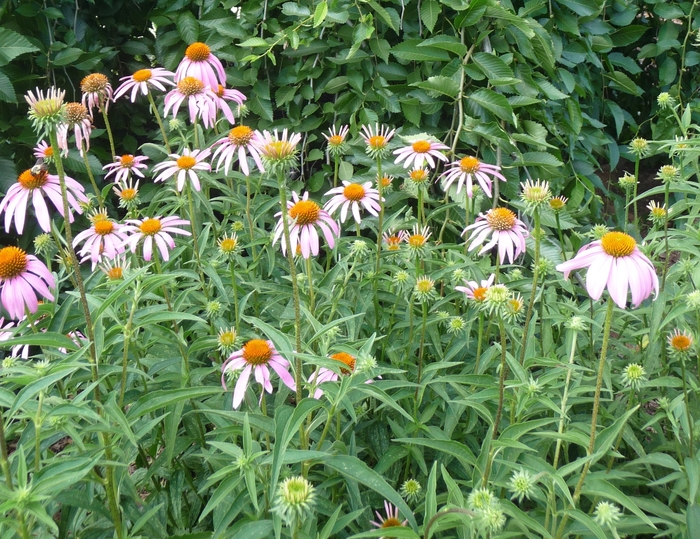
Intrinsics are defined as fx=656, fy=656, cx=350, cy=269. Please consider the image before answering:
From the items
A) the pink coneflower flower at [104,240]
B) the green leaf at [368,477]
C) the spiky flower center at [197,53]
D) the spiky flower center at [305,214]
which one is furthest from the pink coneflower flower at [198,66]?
the green leaf at [368,477]

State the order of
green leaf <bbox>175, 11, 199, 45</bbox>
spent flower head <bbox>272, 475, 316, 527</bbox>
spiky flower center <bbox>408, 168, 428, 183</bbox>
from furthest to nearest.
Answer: green leaf <bbox>175, 11, 199, 45</bbox>, spiky flower center <bbox>408, 168, 428, 183</bbox>, spent flower head <bbox>272, 475, 316, 527</bbox>

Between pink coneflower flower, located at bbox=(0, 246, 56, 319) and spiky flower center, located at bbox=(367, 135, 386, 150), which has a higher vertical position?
spiky flower center, located at bbox=(367, 135, 386, 150)

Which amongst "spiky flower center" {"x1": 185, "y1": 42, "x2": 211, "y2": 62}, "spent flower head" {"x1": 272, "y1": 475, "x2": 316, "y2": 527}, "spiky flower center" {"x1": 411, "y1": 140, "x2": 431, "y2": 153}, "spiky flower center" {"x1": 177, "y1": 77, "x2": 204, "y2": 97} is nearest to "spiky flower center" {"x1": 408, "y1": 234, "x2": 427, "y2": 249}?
"spiky flower center" {"x1": 411, "y1": 140, "x2": 431, "y2": 153}

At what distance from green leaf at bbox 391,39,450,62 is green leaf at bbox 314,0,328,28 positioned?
0.28 metres

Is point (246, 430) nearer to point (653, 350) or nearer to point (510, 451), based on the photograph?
point (510, 451)

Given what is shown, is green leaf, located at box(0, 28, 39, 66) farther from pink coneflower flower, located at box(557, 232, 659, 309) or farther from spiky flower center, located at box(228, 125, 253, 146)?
pink coneflower flower, located at box(557, 232, 659, 309)

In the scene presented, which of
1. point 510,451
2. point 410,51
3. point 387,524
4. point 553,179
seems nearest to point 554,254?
point 553,179

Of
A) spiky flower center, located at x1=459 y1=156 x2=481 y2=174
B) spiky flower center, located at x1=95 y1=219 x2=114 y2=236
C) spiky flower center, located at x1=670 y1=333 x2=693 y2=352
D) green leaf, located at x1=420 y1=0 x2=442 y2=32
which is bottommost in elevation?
spiky flower center, located at x1=670 y1=333 x2=693 y2=352

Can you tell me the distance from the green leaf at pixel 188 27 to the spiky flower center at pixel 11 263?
1.62 m

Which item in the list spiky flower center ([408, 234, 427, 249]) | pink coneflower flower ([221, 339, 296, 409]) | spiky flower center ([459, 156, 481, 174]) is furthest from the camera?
spiky flower center ([459, 156, 481, 174])

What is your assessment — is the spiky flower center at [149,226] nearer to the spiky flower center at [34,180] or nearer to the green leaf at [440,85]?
the spiky flower center at [34,180]

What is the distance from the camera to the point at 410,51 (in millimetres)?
2342

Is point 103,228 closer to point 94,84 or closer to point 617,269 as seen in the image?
point 94,84

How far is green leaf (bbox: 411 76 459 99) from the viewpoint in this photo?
2254 mm
